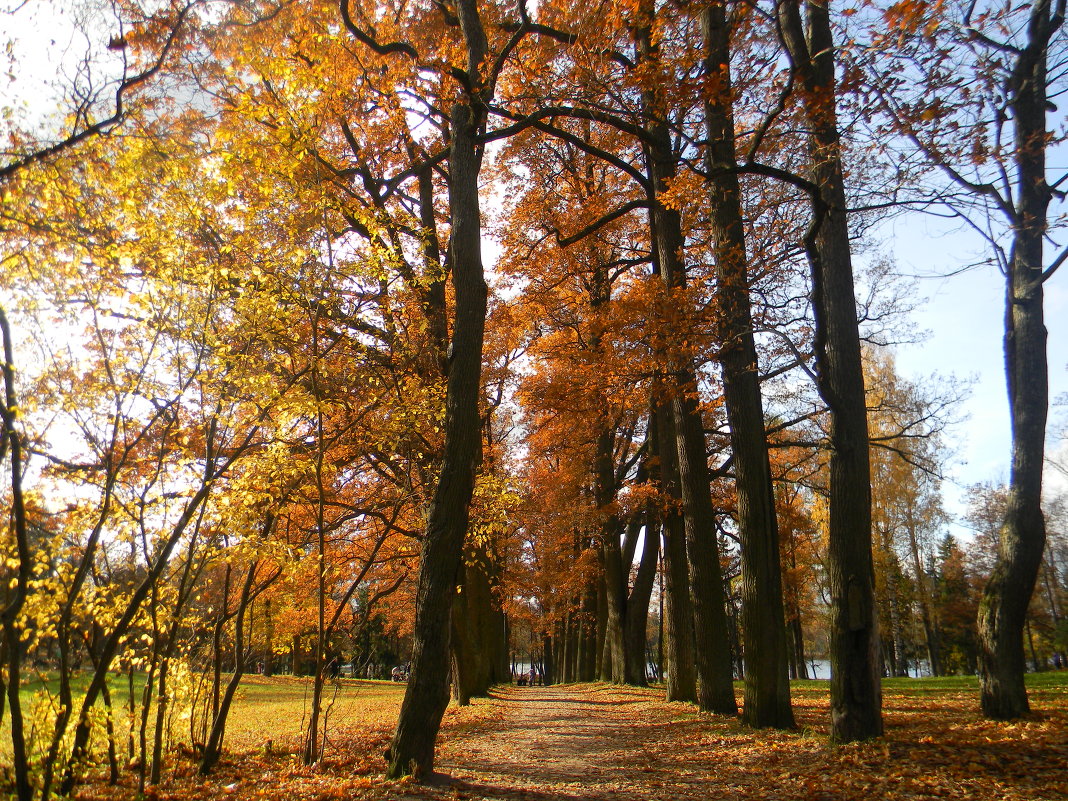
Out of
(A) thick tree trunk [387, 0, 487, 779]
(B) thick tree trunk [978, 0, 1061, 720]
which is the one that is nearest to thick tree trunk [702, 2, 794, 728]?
(B) thick tree trunk [978, 0, 1061, 720]

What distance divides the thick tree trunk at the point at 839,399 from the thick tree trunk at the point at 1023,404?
1.40m

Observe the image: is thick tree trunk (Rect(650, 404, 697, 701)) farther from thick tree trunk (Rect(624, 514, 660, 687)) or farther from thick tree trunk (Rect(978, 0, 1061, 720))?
thick tree trunk (Rect(624, 514, 660, 687))

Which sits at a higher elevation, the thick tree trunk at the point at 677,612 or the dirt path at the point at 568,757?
the thick tree trunk at the point at 677,612

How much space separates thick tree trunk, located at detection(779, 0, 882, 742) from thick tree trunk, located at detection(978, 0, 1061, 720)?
140 cm

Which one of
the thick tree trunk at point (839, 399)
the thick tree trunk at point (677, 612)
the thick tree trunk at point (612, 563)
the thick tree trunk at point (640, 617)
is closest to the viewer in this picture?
the thick tree trunk at point (839, 399)

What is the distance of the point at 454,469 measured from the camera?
611 centimetres

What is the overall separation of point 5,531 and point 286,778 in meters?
3.21

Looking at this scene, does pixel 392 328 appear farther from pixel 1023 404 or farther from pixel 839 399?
pixel 1023 404

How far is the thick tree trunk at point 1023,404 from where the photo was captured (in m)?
6.41

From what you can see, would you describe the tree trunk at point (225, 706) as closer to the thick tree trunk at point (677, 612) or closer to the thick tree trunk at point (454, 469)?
the thick tree trunk at point (454, 469)

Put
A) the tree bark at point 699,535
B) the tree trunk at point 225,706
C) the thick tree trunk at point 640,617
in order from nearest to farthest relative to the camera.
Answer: the tree trunk at point 225,706 < the tree bark at point 699,535 < the thick tree trunk at point 640,617

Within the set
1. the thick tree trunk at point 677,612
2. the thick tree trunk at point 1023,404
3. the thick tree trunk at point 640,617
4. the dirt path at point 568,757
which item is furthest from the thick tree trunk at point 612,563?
the thick tree trunk at point 1023,404

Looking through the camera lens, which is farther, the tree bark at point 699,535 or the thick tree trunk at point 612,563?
the thick tree trunk at point 612,563

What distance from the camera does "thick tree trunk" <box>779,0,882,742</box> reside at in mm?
6133
